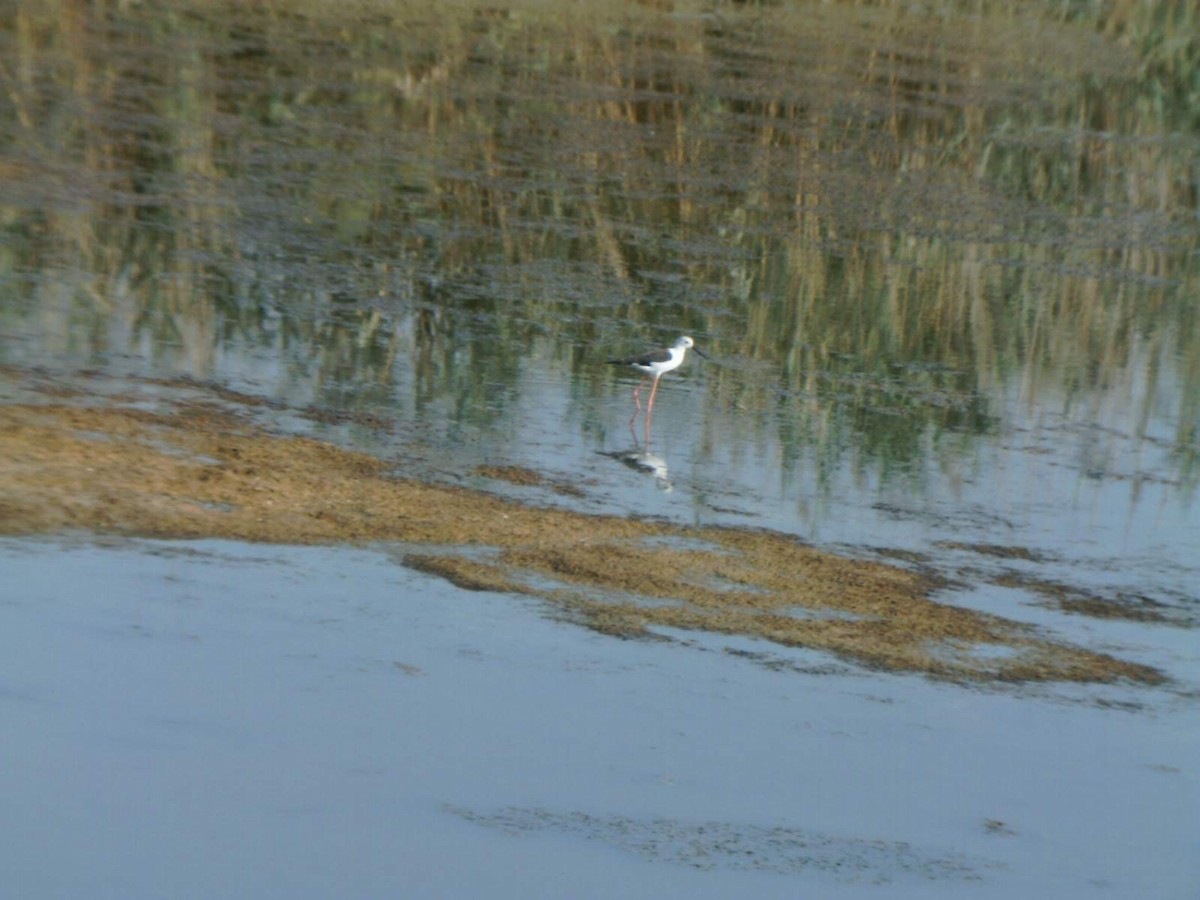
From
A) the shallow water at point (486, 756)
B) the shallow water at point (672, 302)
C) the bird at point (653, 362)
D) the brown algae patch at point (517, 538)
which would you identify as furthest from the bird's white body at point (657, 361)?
the shallow water at point (486, 756)

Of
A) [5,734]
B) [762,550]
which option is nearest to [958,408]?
[762,550]

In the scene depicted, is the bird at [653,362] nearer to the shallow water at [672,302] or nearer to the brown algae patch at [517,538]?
the shallow water at [672,302]

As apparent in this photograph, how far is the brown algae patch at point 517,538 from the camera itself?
7.61 m

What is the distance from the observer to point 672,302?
12875 mm

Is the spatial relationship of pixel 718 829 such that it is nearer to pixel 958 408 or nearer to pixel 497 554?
pixel 497 554

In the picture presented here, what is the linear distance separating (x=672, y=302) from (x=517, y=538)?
16.4 feet

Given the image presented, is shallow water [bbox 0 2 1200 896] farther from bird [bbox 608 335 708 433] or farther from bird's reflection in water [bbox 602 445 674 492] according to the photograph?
bird [bbox 608 335 708 433]

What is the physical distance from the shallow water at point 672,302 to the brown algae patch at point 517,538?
28 centimetres

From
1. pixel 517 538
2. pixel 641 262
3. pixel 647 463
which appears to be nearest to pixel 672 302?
pixel 641 262

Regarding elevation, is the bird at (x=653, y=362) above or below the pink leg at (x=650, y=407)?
above

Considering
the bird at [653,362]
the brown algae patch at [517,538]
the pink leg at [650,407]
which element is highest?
the bird at [653,362]

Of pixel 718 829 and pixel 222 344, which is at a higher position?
pixel 222 344

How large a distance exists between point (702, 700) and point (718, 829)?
0.91 meters

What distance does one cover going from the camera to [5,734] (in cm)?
598
